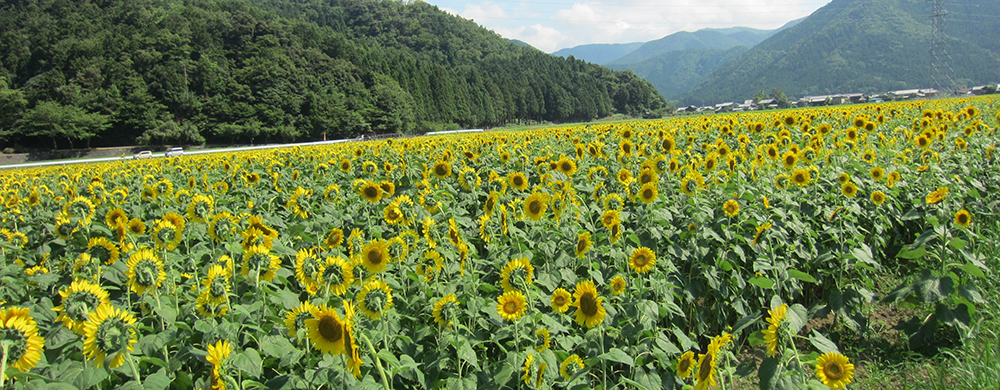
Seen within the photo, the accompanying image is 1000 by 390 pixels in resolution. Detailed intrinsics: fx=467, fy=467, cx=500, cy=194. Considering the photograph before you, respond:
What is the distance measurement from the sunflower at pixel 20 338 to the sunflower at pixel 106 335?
144mm

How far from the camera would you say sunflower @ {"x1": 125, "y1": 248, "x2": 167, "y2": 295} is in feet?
7.26

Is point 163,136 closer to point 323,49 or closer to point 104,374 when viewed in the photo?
point 323,49

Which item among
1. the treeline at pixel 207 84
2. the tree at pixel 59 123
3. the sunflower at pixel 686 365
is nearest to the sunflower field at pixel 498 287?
the sunflower at pixel 686 365

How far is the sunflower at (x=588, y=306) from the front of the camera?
7.02 feet

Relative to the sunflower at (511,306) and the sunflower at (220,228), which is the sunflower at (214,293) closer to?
the sunflower at (220,228)

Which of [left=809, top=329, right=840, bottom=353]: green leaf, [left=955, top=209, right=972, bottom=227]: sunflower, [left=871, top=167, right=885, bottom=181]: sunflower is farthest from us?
[left=871, top=167, right=885, bottom=181]: sunflower

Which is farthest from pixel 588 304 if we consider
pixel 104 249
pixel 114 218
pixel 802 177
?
pixel 114 218

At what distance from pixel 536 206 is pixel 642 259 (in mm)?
942

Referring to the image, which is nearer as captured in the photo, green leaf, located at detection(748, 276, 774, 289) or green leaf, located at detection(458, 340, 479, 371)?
green leaf, located at detection(458, 340, 479, 371)

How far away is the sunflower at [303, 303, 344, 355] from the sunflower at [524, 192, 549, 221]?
6.24 ft

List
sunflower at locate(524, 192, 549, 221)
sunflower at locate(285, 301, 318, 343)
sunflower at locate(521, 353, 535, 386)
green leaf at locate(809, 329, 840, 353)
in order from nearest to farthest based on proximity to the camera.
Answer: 1. green leaf at locate(809, 329, 840, 353)
2. sunflower at locate(285, 301, 318, 343)
3. sunflower at locate(521, 353, 535, 386)
4. sunflower at locate(524, 192, 549, 221)

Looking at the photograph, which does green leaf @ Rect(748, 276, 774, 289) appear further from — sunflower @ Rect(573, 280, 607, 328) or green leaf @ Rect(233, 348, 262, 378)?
green leaf @ Rect(233, 348, 262, 378)

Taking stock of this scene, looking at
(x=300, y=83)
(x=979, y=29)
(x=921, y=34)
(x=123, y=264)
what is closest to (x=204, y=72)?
(x=300, y=83)

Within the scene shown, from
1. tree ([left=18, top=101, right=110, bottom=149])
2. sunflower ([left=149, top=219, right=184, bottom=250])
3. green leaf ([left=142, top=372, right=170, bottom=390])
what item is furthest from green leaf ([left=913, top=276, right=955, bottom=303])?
tree ([left=18, top=101, right=110, bottom=149])
